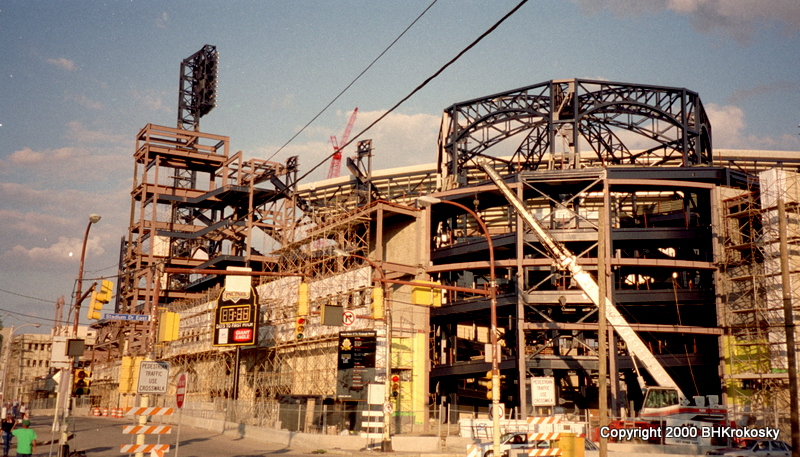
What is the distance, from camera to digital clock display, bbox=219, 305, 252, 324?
5650 centimetres

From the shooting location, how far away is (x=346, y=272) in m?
56.8

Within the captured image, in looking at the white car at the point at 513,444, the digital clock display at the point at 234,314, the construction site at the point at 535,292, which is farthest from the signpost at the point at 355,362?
the white car at the point at 513,444

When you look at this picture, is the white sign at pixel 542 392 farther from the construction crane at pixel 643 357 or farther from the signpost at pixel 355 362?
the signpost at pixel 355 362

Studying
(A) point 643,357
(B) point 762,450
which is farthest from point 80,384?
(A) point 643,357

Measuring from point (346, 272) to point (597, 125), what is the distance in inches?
1004

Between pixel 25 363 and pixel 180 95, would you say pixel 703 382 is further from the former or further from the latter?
pixel 25 363

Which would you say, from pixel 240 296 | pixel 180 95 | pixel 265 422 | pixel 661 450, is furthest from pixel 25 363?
pixel 661 450

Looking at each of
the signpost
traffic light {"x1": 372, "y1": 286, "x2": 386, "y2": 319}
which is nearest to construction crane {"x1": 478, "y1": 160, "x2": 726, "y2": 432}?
the signpost

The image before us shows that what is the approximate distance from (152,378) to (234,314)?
3813cm

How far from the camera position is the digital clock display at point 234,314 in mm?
56497

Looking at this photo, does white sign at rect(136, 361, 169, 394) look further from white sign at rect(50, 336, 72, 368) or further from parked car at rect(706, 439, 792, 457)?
parked car at rect(706, 439, 792, 457)

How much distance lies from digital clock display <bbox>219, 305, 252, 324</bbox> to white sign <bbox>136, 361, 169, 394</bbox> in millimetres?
36857

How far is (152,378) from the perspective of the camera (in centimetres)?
1948
